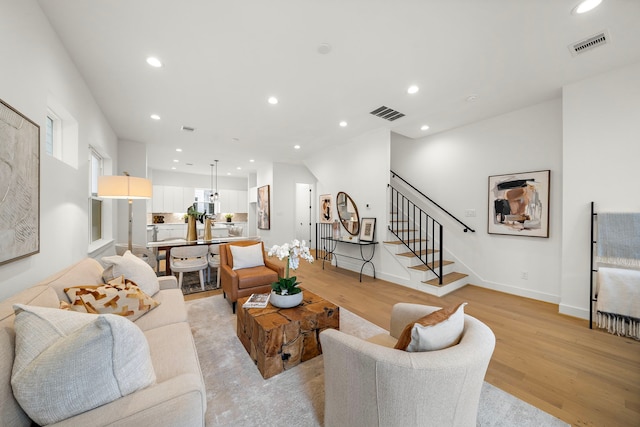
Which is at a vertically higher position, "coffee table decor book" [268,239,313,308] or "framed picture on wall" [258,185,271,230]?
"framed picture on wall" [258,185,271,230]

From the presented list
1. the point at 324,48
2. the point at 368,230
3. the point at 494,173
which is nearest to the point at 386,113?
the point at 324,48

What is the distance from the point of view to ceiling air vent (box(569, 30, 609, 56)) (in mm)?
2189

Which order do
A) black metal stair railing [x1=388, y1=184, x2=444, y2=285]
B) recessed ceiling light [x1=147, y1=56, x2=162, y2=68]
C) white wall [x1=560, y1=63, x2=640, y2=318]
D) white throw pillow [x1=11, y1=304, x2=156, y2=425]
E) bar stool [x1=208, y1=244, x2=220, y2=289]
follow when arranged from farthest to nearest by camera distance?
1. black metal stair railing [x1=388, y1=184, x2=444, y2=285]
2. bar stool [x1=208, y1=244, x2=220, y2=289]
3. white wall [x1=560, y1=63, x2=640, y2=318]
4. recessed ceiling light [x1=147, y1=56, x2=162, y2=68]
5. white throw pillow [x1=11, y1=304, x2=156, y2=425]

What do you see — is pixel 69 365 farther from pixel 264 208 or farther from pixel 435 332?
pixel 264 208

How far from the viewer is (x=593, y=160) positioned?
2844mm

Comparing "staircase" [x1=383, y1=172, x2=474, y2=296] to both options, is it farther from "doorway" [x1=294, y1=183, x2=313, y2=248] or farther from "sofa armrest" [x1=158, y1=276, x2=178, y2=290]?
"doorway" [x1=294, y1=183, x2=313, y2=248]

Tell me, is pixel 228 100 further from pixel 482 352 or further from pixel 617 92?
pixel 617 92

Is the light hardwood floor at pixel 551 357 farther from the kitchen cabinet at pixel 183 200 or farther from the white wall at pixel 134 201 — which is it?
the kitchen cabinet at pixel 183 200

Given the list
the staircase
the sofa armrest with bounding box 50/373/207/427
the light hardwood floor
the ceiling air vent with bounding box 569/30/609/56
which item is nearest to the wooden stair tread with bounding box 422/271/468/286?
the staircase

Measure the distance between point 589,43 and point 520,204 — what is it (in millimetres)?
2189

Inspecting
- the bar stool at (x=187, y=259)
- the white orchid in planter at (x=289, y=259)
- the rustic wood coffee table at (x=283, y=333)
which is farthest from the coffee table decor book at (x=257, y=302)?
the bar stool at (x=187, y=259)

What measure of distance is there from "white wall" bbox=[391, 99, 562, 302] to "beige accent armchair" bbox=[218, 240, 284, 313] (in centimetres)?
353

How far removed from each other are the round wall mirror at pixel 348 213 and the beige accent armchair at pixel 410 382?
13.2 ft

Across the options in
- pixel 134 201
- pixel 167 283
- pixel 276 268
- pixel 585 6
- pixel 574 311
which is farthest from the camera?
pixel 134 201
